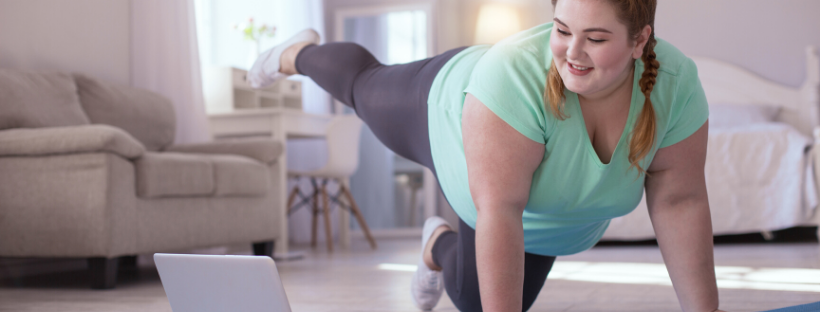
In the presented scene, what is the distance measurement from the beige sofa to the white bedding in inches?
71.6

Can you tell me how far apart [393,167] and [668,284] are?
3034mm

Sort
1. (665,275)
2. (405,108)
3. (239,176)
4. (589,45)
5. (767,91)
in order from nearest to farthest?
(589,45), (405,108), (665,275), (239,176), (767,91)

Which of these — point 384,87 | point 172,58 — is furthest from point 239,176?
point 384,87

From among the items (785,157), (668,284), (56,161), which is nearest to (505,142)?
(668,284)

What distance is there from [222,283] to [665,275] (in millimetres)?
1532

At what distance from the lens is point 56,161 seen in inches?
73.8

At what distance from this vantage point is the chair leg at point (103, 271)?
74.0 inches

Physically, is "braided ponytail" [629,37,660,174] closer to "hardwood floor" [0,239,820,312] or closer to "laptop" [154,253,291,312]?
"laptop" [154,253,291,312]

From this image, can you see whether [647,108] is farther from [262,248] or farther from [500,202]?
[262,248]

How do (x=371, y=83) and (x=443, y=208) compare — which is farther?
(x=443, y=208)

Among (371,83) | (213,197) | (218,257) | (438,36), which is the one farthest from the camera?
(438,36)

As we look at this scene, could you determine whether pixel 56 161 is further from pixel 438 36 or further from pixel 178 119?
pixel 438 36

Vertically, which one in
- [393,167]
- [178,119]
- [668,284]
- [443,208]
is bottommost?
[443,208]

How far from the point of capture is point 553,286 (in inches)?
70.4
